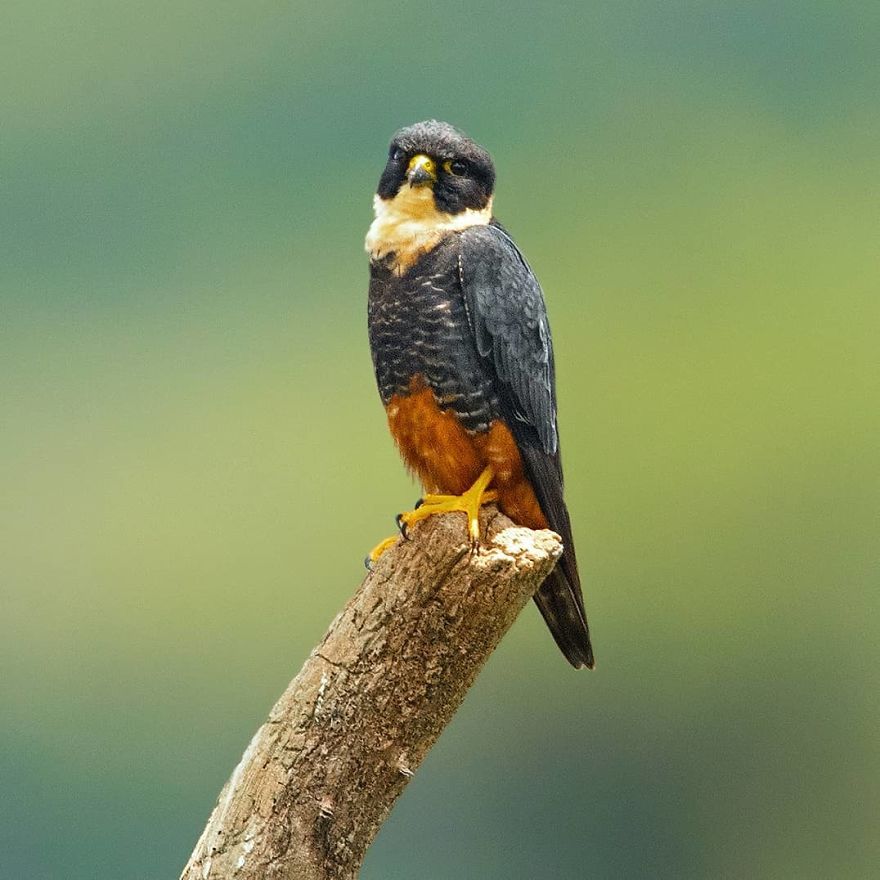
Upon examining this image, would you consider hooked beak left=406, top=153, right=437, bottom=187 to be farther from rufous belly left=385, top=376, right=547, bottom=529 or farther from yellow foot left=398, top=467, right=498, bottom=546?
yellow foot left=398, top=467, right=498, bottom=546

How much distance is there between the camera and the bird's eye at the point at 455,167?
217 cm

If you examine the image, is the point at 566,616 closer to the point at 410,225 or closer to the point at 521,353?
the point at 521,353

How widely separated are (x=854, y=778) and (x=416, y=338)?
1704mm

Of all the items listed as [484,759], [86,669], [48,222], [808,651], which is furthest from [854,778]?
[48,222]

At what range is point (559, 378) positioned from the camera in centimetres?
306

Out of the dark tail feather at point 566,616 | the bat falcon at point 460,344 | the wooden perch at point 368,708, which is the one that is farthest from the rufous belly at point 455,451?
the wooden perch at point 368,708

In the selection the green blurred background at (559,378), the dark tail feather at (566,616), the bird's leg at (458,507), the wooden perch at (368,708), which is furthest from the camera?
the green blurred background at (559,378)

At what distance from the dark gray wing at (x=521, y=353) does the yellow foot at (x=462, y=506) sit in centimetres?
10

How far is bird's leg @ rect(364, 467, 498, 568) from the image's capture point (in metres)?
1.96

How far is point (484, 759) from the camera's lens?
9.53ft

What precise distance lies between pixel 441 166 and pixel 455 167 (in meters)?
0.03

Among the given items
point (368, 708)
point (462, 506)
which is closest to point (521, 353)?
point (462, 506)

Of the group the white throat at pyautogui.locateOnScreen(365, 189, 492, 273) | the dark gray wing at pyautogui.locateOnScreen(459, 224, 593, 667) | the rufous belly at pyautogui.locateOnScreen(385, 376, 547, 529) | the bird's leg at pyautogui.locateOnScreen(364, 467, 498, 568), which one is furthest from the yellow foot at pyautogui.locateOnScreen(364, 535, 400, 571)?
the white throat at pyautogui.locateOnScreen(365, 189, 492, 273)

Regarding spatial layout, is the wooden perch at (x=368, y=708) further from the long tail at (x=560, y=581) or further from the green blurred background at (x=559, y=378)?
the green blurred background at (x=559, y=378)
